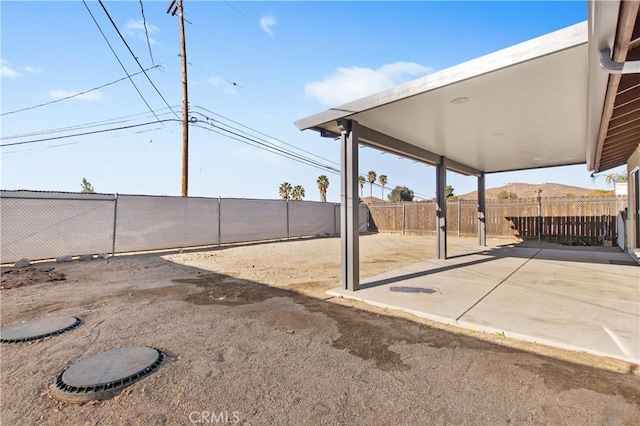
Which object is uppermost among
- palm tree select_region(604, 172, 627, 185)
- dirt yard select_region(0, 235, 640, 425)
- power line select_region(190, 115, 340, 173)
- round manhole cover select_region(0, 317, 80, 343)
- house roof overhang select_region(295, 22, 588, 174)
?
power line select_region(190, 115, 340, 173)

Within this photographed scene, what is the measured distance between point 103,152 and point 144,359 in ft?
51.0

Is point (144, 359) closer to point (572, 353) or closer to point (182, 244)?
point (572, 353)

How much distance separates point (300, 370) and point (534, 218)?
14918mm

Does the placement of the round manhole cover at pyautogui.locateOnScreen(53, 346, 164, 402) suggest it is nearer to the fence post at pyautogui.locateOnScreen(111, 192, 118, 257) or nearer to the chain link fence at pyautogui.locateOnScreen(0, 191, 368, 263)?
the chain link fence at pyautogui.locateOnScreen(0, 191, 368, 263)

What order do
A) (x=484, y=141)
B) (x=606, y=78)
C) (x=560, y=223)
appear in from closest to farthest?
1. (x=606, y=78)
2. (x=484, y=141)
3. (x=560, y=223)

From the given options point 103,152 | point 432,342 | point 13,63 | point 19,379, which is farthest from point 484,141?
point 103,152

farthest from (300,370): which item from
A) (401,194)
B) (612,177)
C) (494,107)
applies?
(401,194)

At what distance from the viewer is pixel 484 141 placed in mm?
6754

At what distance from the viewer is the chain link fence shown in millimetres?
7828

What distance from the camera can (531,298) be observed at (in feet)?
14.4

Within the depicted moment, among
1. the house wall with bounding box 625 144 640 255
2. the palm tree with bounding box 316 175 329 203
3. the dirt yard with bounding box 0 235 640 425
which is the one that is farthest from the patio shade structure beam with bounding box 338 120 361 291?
the palm tree with bounding box 316 175 329 203

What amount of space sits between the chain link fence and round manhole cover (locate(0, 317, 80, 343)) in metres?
6.13

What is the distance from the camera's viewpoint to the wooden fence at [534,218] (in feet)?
39.5

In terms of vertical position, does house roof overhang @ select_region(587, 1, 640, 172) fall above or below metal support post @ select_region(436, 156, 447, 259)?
above
